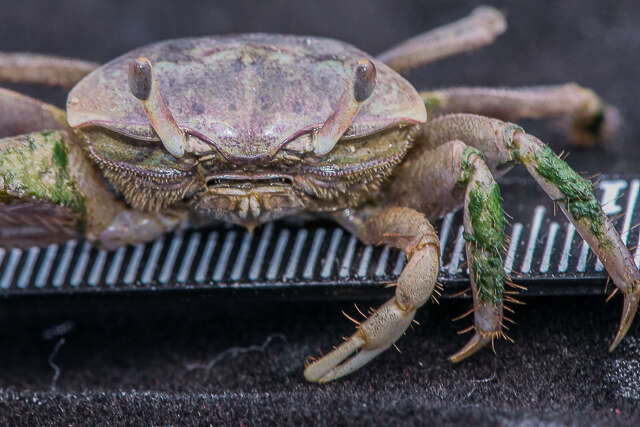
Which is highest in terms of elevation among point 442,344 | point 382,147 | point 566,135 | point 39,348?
point 382,147

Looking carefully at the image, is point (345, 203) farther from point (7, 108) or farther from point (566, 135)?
point (566, 135)

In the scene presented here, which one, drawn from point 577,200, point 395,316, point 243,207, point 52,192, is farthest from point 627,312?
point 52,192

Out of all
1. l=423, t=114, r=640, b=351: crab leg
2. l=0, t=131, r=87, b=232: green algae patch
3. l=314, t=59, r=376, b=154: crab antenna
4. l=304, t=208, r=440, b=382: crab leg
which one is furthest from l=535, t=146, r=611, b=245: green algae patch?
l=0, t=131, r=87, b=232: green algae patch

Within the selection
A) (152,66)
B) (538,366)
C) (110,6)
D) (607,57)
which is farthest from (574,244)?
(110,6)

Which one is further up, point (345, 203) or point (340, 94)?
point (340, 94)

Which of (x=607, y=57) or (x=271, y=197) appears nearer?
(x=271, y=197)

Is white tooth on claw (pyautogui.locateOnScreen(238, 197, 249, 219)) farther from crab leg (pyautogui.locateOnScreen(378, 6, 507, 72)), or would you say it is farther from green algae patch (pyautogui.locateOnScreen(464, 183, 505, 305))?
crab leg (pyautogui.locateOnScreen(378, 6, 507, 72))

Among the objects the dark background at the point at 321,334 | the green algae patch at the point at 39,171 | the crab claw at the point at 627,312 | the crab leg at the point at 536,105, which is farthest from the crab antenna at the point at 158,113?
the crab claw at the point at 627,312

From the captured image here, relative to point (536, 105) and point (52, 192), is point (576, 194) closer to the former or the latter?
point (536, 105)
